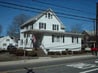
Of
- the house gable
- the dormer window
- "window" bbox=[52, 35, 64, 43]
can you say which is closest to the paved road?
"window" bbox=[52, 35, 64, 43]

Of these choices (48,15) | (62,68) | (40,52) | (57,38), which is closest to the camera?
(62,68)

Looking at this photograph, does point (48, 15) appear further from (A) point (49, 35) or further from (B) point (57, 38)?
(A) point (49, 35)

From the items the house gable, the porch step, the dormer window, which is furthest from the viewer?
the dormer window

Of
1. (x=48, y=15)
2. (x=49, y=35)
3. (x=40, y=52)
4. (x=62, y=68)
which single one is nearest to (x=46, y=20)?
(x=48, y=15)

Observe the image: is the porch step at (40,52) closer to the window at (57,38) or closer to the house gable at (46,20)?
the window at (57,38)

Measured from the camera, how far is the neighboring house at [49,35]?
4016cm

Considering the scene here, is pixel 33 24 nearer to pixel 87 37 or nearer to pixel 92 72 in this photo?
pixel 92 72

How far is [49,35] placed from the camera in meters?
40.8

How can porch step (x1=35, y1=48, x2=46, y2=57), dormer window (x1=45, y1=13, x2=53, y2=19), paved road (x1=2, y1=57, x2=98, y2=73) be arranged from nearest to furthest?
paved road (x1=2, y1=57, x2=98, y2=73) < porch step (x1=35, y1=48, x2=46, y2=57) < dormer window (x1=45, y1=13, x2=53, y2=19)

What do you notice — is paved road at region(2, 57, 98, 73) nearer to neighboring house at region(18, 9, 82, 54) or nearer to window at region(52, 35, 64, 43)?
neighboring house at region(18, 9, 82, 54)

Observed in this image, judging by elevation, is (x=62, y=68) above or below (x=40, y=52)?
below

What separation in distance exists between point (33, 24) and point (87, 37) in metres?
44.5

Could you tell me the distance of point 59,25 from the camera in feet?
156

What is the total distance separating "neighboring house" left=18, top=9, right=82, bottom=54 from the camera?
40156 millimetres
